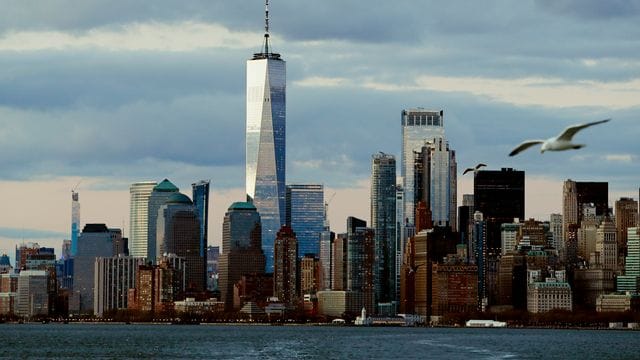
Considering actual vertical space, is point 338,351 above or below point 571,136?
below

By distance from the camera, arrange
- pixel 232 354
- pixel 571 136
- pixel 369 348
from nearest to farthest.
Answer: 1. pixel 571 136
2. pixel 232 354
3. pixel 369 348

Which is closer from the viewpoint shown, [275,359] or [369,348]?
[275,359]

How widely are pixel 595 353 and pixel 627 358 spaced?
1581cm

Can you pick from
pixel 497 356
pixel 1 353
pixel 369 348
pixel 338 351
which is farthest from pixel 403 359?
pixel 1 353

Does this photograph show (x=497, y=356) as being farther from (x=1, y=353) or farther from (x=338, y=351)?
(x=1, y=353)

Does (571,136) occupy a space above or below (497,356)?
above

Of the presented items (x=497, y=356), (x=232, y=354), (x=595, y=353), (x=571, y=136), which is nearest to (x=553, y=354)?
(x=595, y=353)

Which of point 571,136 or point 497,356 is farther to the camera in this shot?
point 497,356

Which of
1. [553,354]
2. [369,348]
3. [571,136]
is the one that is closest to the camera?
[571,136]

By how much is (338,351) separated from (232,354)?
1678 cm

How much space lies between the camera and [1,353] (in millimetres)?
171500

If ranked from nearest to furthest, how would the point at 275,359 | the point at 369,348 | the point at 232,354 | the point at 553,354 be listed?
the point at 275,359 → the point at 232,354 → the point at 553,354 → the point at 369,348

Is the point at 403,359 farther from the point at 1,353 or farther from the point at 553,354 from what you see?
the point at 1,353

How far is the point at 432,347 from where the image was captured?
189 metres
